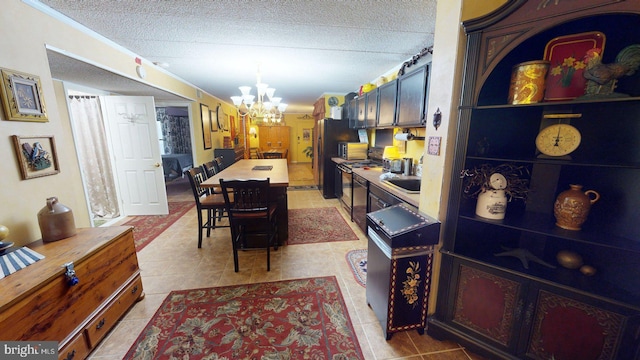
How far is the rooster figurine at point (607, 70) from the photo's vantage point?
3.34 ft

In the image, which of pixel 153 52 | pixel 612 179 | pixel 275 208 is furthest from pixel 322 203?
pixel 612 179

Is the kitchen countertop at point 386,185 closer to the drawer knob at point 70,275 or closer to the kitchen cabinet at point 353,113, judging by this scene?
the kitchen cabinet at point 353,113

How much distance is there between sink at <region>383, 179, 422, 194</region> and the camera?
7.44 ft

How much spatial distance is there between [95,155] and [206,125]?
226 centimetres

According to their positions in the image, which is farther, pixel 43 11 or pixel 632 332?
pixel 43 11

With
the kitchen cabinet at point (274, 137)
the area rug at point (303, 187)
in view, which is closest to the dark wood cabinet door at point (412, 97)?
the area rug at point (303, 187)

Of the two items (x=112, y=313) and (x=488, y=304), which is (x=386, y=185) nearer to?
(x=488, y=304)

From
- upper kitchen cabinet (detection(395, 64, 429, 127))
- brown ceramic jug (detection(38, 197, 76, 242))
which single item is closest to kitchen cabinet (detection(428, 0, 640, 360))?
upper kitchen cabinet (detection(395, 64, 429, 127))

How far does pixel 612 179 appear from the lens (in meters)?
1.20

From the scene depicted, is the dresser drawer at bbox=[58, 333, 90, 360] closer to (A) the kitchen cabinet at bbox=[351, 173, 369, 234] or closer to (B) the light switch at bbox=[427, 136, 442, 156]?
(B) the light switch at bbox=[427, 136, 442, 156]

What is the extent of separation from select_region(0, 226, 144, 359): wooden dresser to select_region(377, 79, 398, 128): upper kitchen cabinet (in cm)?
309

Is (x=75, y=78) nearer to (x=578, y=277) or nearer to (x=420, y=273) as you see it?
(x=420, y=273)

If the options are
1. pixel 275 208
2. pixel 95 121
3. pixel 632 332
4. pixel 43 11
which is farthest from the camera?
pixel 95 121

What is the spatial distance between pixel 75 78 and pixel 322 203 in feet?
13.2
